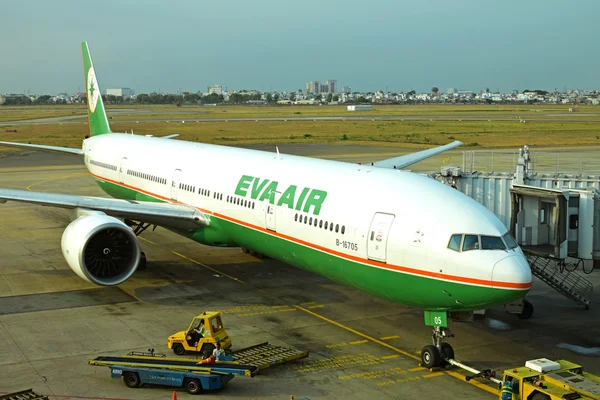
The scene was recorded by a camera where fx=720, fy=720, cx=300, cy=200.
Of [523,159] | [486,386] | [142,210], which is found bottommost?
[486,386]

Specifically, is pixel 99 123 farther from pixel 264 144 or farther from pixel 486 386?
pixel 264 144

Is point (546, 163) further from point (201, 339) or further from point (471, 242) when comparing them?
point (201, 339)

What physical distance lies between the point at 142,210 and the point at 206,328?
9409 millimetres

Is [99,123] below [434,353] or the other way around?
the other way around

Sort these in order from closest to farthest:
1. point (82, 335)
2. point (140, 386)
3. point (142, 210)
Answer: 1. point (140, 386)
2. point (82, 335)
3. point (142, 210)

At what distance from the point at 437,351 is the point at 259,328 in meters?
5.57

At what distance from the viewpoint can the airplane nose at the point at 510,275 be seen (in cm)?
1561

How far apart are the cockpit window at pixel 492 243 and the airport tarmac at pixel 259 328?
3.17 metres

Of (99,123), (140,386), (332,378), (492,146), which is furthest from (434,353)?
(492,146)

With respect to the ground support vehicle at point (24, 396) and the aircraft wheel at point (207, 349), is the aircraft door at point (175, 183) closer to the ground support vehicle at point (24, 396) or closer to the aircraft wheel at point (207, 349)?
the aircraft wheel at point (207, 349)

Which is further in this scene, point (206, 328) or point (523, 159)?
point (523, 159)

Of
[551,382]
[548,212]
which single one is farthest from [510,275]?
[548,212]

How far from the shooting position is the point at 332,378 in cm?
1678

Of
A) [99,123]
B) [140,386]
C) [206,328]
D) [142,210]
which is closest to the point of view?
[140,386]
